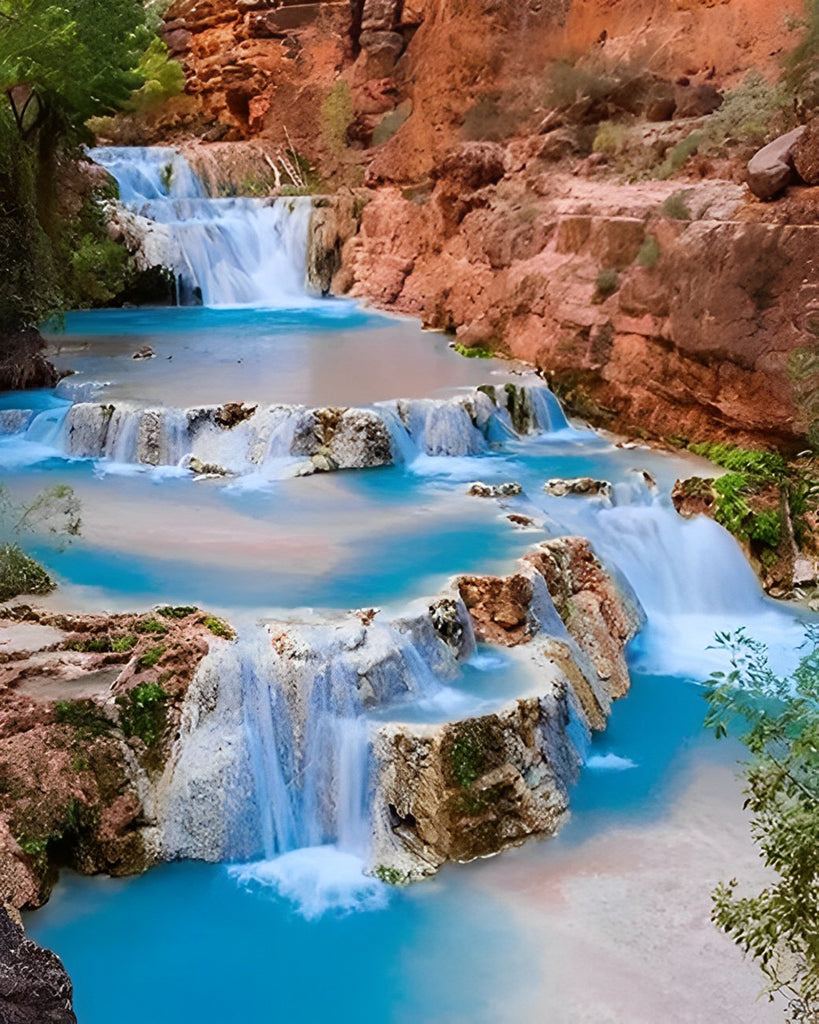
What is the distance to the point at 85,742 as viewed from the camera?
25.9ft

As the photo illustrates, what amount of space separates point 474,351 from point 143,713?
10.9 metres

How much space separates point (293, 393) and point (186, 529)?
400 centimetres

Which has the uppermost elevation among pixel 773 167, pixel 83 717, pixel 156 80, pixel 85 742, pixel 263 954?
pixel 156 80

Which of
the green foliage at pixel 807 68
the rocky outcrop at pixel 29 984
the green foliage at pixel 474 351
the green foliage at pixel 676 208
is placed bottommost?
the green foliage at pixel 474 351

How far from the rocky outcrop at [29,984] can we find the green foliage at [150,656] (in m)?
3.83

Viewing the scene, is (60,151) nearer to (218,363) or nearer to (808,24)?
(218,363)

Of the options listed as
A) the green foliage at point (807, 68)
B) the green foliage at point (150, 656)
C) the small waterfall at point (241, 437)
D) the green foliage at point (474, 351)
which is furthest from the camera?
the green foliage at point (474, 351)

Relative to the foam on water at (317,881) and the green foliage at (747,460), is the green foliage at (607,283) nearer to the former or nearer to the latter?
the green foliage at (747,460)

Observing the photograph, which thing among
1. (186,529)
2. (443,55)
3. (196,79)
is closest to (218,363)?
(186,529)

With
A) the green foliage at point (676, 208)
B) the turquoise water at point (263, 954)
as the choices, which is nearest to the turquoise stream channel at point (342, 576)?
the turquoise water at point (263, 954)

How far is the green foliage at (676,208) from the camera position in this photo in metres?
15.1

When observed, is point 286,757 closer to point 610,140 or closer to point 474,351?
point 474,351

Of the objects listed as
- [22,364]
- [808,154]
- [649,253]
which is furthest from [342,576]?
[22,364]

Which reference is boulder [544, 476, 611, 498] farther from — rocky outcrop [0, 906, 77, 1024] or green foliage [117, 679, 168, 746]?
rocky outcrop [0, 906, 77, 1024]
